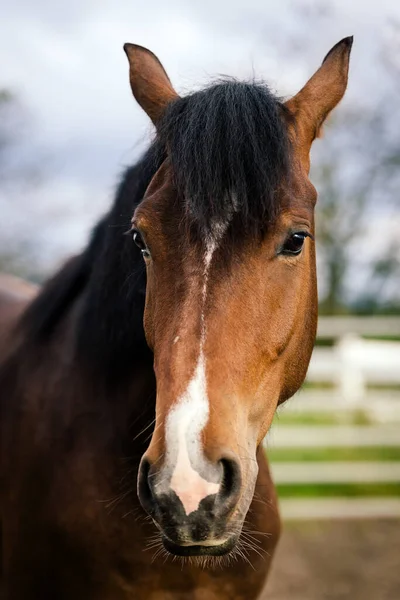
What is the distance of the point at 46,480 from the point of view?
2.51 meters

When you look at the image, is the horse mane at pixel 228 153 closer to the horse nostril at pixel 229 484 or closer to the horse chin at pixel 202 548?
the horse nostril at pixel 229 484

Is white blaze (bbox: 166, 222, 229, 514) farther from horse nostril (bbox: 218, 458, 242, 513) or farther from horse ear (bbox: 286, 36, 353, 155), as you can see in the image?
horse ear (bbox: 286, 36, 353, 155)

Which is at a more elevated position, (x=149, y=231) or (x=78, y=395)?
(x=149, y=231)

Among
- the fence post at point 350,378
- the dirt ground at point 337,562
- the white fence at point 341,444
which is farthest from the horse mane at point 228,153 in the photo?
the fence post at point 350,378

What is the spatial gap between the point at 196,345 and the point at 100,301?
789 mm

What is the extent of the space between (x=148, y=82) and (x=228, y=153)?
0.64 meters

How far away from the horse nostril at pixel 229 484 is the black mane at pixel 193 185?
0.63 meters

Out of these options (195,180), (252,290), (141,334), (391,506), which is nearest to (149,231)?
(195,180)

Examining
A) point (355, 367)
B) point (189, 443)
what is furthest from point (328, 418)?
point (189, 443)

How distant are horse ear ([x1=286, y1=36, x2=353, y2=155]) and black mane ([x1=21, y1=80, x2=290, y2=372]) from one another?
0.12m

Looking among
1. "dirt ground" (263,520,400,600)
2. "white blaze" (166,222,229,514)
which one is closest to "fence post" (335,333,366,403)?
"dirt ground" (263,520,400,600)

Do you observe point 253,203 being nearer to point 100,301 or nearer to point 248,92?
point 248,92

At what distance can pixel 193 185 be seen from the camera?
1.93 m

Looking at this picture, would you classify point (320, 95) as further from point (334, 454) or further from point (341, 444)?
point (334, 454)
